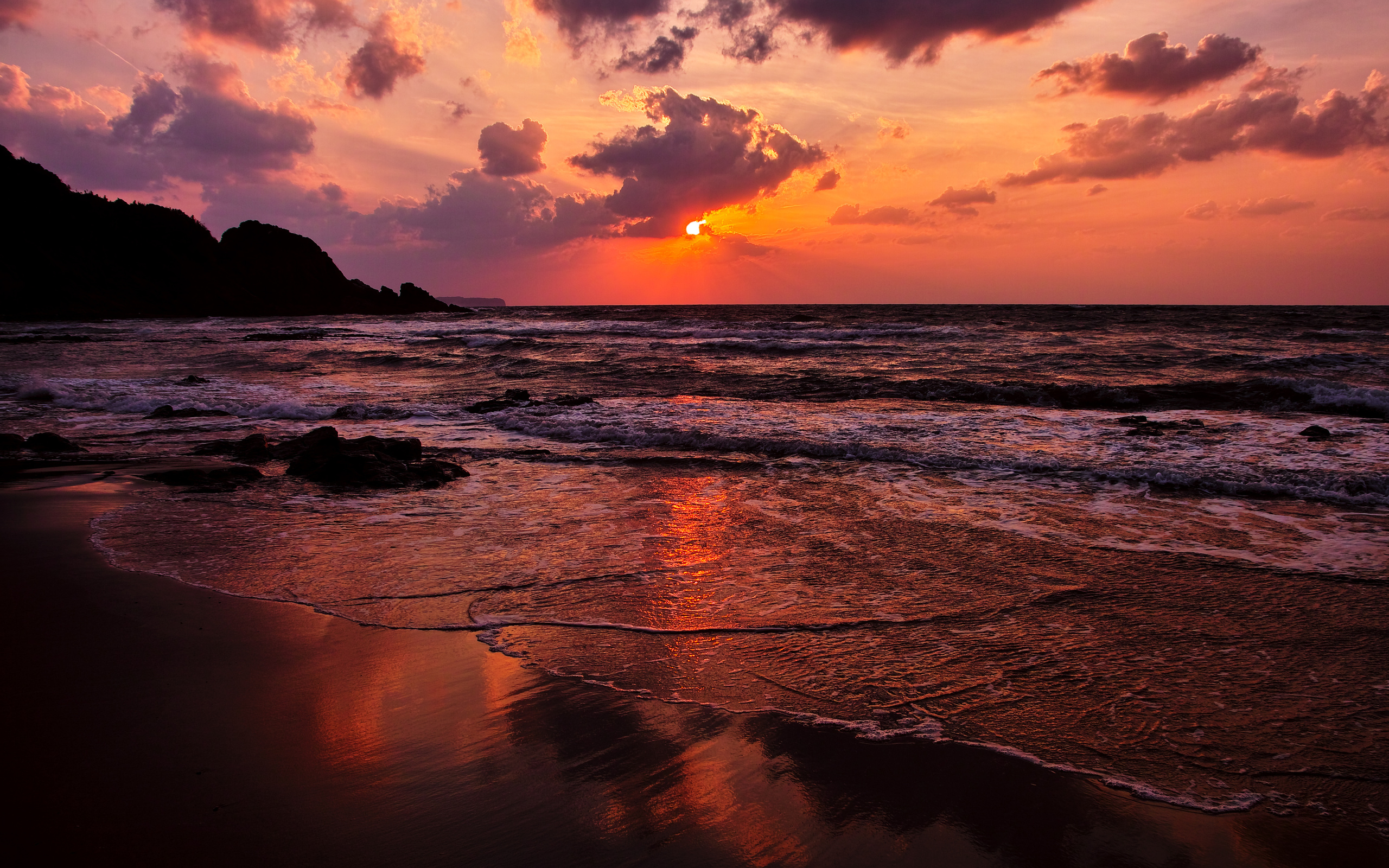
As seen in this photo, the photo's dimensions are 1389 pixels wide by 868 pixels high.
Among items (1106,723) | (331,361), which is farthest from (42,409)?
Answer: (1106,723)

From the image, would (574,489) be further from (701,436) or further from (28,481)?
(28,481)

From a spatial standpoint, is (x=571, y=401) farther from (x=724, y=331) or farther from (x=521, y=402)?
(x=724, y=331)

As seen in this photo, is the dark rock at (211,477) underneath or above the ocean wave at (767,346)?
underneath

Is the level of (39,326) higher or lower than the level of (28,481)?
higher

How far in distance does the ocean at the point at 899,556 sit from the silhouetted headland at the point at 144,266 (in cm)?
6279

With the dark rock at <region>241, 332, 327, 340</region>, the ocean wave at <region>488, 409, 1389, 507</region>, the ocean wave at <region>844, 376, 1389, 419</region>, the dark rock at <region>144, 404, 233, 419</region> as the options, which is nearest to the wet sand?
the ocean wave at <region>488, 409, 1389, 507</region>

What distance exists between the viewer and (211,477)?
24.5 feet

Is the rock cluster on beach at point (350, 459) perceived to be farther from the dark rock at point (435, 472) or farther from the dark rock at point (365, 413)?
the dark rock at point (365, 413)

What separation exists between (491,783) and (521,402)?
12263 mm

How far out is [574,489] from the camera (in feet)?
24.7

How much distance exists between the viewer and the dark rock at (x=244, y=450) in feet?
28.8

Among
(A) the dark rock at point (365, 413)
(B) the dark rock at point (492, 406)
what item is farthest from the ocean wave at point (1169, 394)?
(A) the dark rock at point (365, 413)

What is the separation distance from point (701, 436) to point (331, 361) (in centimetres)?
1978

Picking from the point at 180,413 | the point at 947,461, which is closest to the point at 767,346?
the point at 180,413
